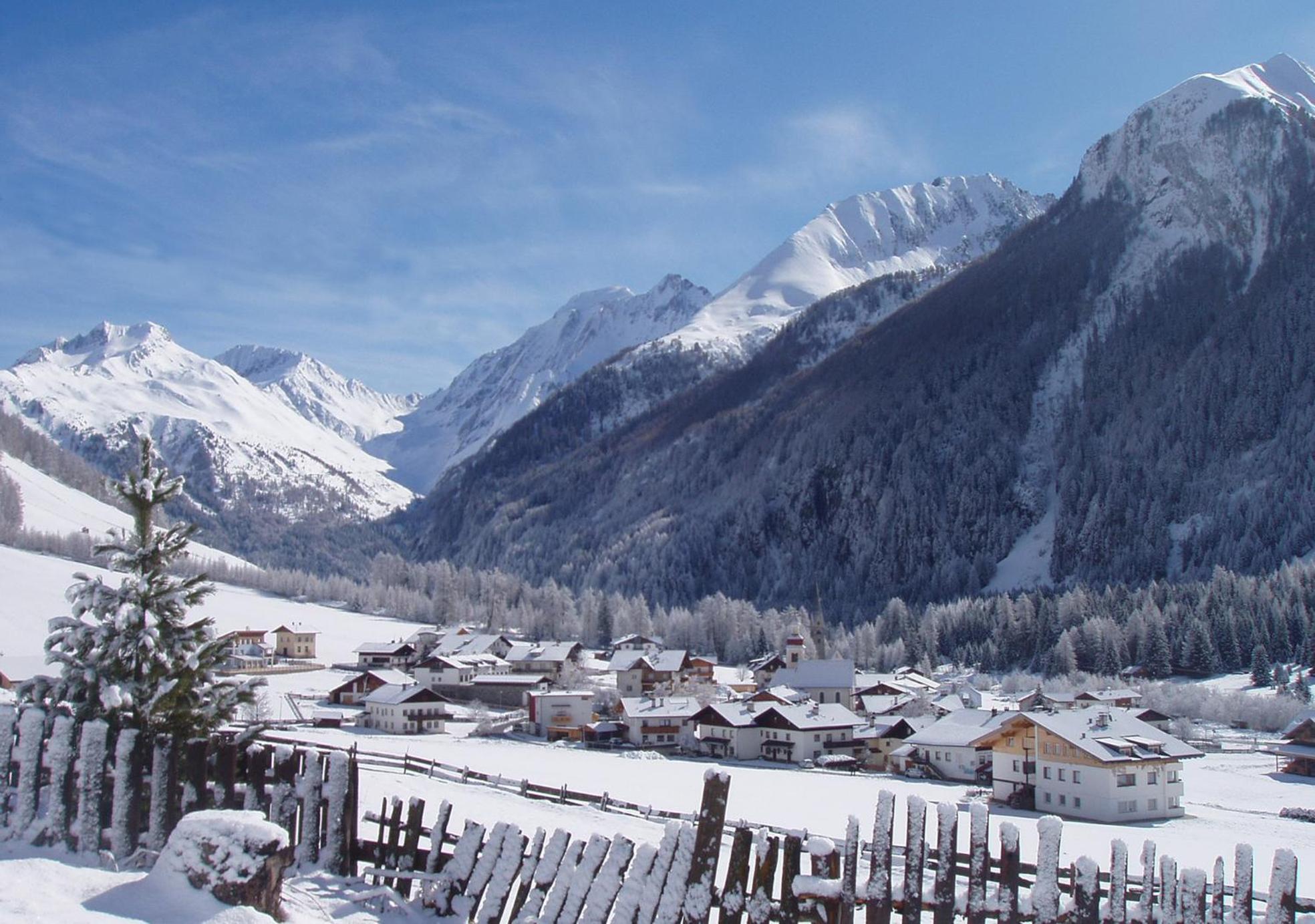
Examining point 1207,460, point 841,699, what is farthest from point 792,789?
point 1207,460

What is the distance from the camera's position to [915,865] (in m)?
11.6

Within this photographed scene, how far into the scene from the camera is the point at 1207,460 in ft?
632

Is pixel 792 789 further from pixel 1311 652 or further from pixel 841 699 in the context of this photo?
pixel 1311 652

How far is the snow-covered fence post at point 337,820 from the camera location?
14.6 m

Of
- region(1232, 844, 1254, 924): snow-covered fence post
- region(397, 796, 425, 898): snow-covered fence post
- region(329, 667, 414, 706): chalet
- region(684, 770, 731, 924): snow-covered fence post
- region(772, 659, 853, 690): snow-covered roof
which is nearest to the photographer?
region(684, 770, 731, 924): snow-covered fence post

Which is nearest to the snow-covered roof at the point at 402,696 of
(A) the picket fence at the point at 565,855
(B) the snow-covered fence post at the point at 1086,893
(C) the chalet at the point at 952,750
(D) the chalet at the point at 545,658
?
(D) the chalet at the point at 545,658

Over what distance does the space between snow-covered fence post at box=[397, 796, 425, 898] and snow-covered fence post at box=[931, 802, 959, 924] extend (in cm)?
675

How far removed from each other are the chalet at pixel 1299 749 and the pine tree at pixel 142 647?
70.8m

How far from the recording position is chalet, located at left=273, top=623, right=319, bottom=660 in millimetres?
134000

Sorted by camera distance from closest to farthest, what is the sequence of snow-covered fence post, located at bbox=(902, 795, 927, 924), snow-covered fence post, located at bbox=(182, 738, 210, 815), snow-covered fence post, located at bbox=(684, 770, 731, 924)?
1. snow-covered fence post, located at bbox=(684, 770, 731, 924)
2. snow-covered fence post, located at bbox=(902, 795, 927, 924)
3. snow-covered fence post, located at bbox=(182, 738, 210, 815)

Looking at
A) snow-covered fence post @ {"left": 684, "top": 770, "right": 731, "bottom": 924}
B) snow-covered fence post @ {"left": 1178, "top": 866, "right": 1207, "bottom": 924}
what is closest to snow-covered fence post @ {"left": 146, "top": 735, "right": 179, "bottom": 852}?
snow-covered fence post @ {"left": 684, "top": 770, "right": 731, "bottom": 924}

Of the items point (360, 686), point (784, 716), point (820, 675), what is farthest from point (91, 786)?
point (820, 675)

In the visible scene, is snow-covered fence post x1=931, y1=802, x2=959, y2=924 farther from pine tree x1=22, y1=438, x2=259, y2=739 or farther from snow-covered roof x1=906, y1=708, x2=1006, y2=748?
snow-covered roof x1=906, y1=708, x2=1006, y2=748

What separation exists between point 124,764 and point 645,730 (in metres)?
71.0
